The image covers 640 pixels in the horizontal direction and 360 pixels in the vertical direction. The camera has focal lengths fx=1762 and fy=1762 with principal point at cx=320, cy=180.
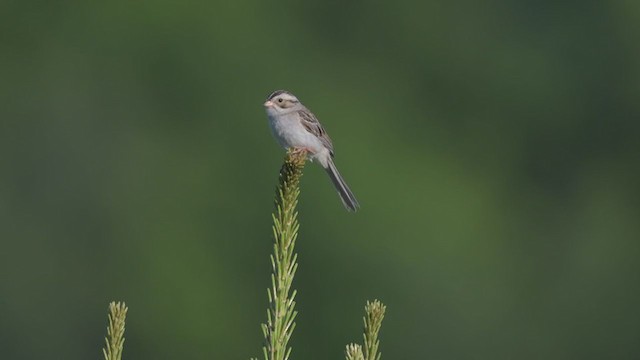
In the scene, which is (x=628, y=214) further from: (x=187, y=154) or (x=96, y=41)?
(x=96, y=41)

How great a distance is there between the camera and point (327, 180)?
30.8 metres

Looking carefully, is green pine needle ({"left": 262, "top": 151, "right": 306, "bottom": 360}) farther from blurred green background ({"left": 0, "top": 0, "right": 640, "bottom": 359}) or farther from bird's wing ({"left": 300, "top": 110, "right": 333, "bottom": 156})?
blurred green background ({"left": 0, "top": 0, "right": 640, "bottom": 359})

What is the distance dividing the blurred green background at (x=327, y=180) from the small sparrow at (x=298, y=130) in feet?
63.1

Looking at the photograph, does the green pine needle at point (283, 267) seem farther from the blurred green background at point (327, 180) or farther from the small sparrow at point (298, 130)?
the blurred green background at point (327, 180)

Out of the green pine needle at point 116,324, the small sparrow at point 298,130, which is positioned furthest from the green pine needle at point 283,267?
the small sparrow at point 298,130

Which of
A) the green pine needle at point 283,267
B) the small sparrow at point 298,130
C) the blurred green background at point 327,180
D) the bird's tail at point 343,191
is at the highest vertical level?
the blurred green background at point 327,180

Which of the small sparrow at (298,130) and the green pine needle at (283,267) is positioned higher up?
the small sparrow at (298,130)

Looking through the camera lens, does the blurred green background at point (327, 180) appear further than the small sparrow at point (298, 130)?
Yes

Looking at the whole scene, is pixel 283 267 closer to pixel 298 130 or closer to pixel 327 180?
pixel 298 130

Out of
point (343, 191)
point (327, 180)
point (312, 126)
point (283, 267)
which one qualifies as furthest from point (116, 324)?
point (327, 180)

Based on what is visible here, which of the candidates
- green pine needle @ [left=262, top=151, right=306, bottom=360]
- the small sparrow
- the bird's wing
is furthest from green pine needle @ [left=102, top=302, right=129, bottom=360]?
the bird's wing

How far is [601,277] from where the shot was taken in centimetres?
3641

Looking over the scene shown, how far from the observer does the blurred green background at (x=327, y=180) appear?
3259cm

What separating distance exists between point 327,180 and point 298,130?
2154 cm
